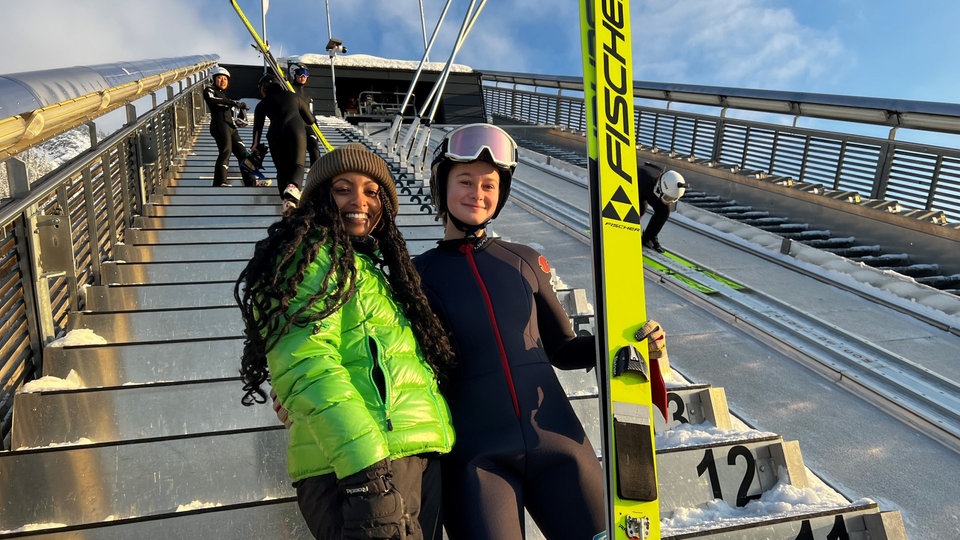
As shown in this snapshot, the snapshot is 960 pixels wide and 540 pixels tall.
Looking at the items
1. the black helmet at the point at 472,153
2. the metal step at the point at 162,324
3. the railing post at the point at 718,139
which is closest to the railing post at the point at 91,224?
the metal step at the point at 162,324

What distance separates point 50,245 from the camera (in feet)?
8.81

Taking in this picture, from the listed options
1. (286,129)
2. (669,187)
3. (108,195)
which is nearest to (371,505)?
(108,195)

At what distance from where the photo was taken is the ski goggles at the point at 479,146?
187cm

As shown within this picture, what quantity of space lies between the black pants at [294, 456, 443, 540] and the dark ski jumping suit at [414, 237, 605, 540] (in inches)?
3.6

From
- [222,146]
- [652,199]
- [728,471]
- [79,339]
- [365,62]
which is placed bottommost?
[728,471]

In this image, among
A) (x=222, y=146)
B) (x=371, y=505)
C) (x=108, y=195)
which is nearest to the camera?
(x=371, y=505)

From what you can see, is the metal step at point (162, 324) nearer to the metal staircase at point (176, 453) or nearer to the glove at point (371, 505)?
the metal staircase at point (176, 453)

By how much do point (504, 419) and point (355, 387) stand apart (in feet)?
1.56

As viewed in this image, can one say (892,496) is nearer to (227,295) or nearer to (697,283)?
(697,283)

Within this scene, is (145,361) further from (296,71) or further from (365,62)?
(365,62)

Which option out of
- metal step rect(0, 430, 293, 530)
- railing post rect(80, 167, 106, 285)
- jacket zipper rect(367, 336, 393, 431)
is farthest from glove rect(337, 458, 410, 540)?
railing post rect(80, 167, 106, 285)

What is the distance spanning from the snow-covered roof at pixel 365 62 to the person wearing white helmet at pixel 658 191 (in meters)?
18.6

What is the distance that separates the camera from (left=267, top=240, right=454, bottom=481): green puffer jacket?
129cm

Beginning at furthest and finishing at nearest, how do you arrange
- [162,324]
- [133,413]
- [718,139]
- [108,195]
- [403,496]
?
[718,139] < [108,195] < [162,324] < [133,413] < [403,496]
